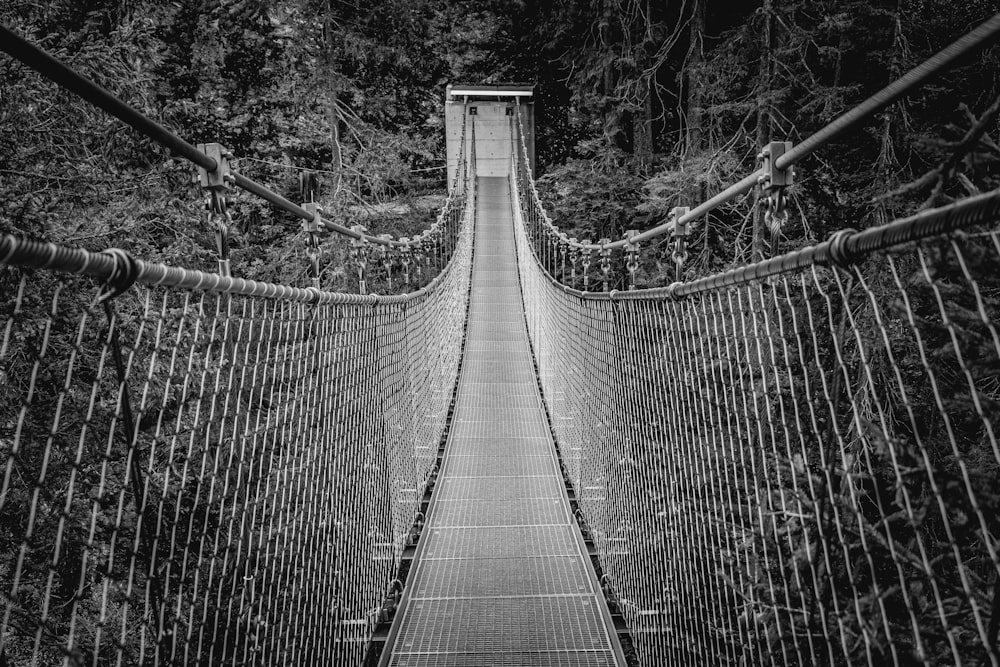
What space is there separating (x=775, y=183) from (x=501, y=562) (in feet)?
6.57

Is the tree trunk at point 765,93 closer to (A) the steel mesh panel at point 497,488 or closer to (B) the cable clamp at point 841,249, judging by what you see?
(A) the steel mesh panel at point 497,488

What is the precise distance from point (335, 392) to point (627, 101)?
321 inches

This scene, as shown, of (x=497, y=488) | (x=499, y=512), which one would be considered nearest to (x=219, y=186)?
(x=499, y=512)

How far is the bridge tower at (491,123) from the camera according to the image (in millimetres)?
15539

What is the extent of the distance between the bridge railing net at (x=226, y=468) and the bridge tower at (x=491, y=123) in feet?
41.2

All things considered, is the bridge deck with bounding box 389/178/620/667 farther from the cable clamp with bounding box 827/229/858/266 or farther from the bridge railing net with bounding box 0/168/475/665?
the cable clamp with bounding box 827/229/858/266

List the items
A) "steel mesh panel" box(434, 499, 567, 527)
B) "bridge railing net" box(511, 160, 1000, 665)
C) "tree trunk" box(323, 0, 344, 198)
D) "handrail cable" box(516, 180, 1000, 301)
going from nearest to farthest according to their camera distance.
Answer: "handrail cable" box(516, 180, 1000, 301)
"bridge railing net" box(511, 160, 1000, 665)
"steel mesh panel" box(434, 499, 567, 527)
"tree trunk" box(323, 0, 344, 198)

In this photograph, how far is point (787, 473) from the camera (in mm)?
1476

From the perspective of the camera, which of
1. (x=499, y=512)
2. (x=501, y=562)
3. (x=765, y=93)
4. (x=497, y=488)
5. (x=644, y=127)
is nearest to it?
(x=501, y=562)

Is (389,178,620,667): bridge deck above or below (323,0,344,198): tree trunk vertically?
below

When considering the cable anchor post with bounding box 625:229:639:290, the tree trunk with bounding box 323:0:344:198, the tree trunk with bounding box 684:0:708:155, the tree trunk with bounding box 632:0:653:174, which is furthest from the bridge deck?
the tree trunk with bounding box 632:0:653:174

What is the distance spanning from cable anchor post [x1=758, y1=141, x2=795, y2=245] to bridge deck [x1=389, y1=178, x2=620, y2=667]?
1.48 meters

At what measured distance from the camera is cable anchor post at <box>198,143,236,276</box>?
4.38ft

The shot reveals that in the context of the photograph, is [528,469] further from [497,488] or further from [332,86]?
[332,86]
